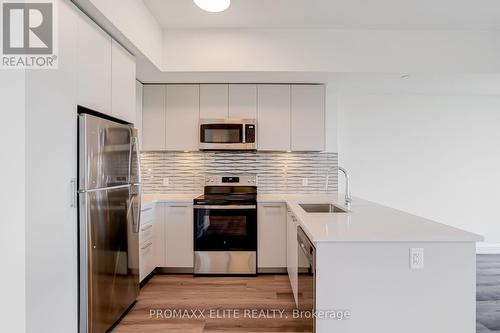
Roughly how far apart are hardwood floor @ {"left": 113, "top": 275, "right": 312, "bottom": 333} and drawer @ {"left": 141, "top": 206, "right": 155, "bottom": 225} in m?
0.71

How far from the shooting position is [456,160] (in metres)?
4.52

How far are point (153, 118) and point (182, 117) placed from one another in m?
0.36

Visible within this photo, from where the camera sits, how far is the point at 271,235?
3.62m

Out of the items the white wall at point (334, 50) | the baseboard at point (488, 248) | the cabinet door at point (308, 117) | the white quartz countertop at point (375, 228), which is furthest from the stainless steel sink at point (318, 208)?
→ the baseboard at point (488, 248)

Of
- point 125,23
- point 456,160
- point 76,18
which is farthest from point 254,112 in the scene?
point 456,160

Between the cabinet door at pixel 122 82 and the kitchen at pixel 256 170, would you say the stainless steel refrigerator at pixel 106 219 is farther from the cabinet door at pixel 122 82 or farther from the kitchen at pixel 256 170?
the cabinet door at pixel 122 82

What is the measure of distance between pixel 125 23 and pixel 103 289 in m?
1.96

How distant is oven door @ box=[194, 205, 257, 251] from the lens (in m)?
3.57

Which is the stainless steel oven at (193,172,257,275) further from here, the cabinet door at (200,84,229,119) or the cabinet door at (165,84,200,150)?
the cabinet door at (200,84,229,119)

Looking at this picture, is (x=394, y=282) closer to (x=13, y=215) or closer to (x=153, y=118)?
(x=13, y=215)

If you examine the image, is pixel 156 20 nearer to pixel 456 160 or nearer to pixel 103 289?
pixel 103 289

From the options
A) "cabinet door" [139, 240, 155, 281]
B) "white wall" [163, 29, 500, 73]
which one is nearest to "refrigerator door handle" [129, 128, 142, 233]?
"cabinet door" [139, 240, 155, 281]

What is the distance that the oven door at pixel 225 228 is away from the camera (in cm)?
357

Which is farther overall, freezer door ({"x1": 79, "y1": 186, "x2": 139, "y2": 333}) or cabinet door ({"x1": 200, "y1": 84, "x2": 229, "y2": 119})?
cabinet door ({"x1": 200, "y1": 84, "x2": 229, "y2": 119})
